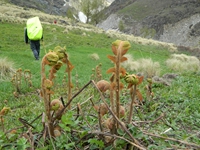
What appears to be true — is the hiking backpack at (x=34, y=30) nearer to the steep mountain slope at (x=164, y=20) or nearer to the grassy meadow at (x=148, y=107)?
the grassy meadow at (x=148, y=107)

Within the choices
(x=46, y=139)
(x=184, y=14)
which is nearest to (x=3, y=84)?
(x=46, y=139)

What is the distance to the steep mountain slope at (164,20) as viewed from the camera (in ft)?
168

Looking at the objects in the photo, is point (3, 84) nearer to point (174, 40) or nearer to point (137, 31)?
point (174, 40)

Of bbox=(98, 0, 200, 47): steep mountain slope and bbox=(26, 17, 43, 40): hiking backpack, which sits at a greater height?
bbox=(98, 0, 200, 47): steep mountain slope

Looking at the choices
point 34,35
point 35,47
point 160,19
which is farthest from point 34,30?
point 160,19

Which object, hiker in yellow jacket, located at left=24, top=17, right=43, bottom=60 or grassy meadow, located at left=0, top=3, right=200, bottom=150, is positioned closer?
grassy meadow, located at left=0, top=3, right=200, bottom=150

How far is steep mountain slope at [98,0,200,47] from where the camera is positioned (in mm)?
51188

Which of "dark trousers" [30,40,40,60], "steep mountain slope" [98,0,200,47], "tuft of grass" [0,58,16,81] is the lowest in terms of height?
"tuft of grass" [0,58,16,81]

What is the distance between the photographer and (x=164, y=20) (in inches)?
2327

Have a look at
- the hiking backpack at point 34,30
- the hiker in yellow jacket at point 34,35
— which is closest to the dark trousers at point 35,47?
the hiker in yellow jacket at point 34,35

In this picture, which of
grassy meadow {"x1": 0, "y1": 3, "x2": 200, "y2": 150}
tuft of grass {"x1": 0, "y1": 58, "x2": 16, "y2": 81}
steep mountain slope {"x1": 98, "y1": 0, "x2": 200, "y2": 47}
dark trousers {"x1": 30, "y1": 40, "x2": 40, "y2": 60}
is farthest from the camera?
steep mountain slope {"x1": 98, "y1": 0, "x2": 200, "y2": 47}

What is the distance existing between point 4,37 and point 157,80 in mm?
9502

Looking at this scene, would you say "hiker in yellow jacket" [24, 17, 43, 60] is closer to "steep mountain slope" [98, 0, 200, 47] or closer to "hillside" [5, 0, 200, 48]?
"hillside" [5, 0, 200, 48]

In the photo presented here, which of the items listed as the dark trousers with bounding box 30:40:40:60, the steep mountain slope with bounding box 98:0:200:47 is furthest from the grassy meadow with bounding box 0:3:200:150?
the steep mountain slope with bounding box 98:0:200:47
